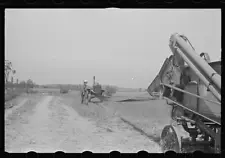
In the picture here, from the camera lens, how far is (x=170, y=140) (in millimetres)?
2357

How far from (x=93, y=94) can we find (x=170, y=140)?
3.75 ft

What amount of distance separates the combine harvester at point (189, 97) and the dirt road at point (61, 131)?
375mm

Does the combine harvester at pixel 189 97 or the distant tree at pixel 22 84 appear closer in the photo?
the combine harvester at pixel 189 97

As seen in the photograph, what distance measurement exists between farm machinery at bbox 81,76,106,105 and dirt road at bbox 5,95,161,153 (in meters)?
0.11

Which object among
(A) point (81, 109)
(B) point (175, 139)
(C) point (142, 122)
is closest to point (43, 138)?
(A) point (81, 109)

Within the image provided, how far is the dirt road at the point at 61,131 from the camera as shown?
252cm

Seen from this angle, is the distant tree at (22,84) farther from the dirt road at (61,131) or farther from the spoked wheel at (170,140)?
the spoked wheel at (170,140)

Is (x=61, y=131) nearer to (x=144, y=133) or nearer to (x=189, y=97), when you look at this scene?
(x=144, y=133)

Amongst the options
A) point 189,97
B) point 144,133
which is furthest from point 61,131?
point 189,97

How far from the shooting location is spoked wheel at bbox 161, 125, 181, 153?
2.26 meters

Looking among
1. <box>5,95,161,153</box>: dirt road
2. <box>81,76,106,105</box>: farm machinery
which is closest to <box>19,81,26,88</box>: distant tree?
<box>5,95,161,153</box>: dirt road

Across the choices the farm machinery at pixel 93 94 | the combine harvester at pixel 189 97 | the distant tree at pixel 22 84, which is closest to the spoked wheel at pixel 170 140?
the combine harvester at pixel 189 97
